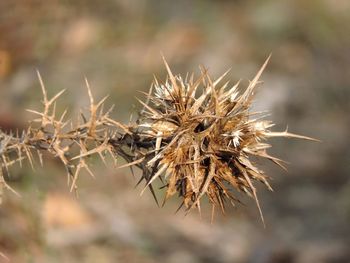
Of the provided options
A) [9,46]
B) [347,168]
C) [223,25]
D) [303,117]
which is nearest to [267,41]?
[223,25]

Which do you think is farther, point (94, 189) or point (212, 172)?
point (94, 189)

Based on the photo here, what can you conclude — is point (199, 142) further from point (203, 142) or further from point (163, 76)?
point (163, 76)

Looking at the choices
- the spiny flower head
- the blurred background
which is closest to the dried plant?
the spiny flower head

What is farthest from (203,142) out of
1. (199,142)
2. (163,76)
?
(163,76)

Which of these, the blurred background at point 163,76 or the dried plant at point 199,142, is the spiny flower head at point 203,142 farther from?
the blurred background at point 163,76

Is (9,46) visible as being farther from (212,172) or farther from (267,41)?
(267,41)

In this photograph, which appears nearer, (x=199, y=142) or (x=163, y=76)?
(x=199, y=142)

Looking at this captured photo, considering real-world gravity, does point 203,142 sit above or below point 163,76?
above
